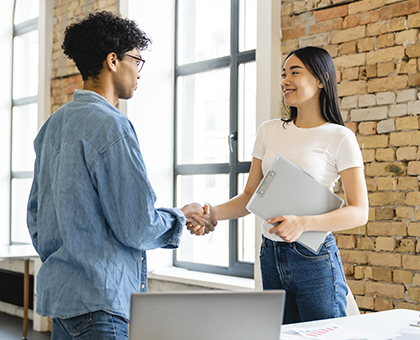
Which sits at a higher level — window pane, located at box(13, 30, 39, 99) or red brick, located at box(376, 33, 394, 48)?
window pane, located at box(13, 30, 39, 99)

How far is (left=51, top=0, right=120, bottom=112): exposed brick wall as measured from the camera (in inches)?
166

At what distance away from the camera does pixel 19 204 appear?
516cm

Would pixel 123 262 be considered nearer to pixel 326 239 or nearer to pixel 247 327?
pixel 247 327

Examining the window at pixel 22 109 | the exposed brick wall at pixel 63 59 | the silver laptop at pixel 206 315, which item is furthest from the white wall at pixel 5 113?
the silver laptop at pixel 206 315

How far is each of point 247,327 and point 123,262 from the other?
473 millimetres

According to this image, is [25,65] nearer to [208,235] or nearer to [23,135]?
[23,135]

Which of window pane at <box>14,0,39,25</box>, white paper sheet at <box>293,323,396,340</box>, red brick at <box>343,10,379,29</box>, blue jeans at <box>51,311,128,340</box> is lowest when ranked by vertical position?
white paper sheet at <box>293,323,396,340</box>

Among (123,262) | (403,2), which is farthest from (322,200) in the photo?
(403,2)

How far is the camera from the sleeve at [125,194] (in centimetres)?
115

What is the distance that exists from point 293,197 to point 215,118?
2.12 metres

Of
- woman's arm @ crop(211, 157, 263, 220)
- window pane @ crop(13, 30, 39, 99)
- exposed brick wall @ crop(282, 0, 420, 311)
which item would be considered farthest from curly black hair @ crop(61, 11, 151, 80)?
window pane @ crop(13, 30, 39, 99)

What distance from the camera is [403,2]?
231 cm

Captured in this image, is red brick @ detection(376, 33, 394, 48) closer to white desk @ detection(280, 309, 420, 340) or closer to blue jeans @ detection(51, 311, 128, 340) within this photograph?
white desk @ detection(280, 309, 420, 340)

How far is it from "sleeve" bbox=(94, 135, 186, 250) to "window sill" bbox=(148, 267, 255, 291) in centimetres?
196
